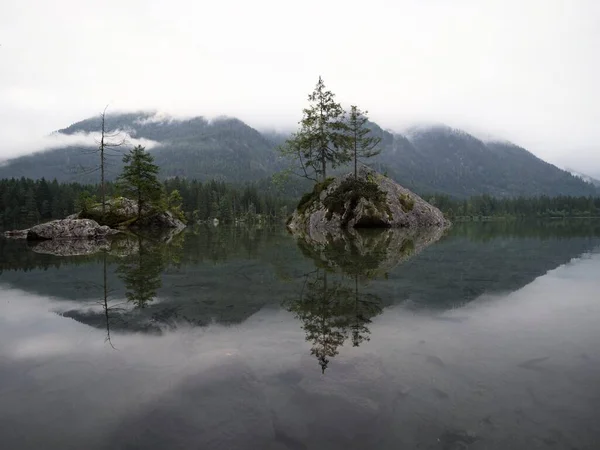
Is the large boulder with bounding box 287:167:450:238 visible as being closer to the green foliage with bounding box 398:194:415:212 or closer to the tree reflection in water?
the green foliage with bounding box 398:194:415:212

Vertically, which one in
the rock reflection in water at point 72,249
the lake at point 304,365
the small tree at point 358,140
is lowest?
the rock reflection in water at point 72,249

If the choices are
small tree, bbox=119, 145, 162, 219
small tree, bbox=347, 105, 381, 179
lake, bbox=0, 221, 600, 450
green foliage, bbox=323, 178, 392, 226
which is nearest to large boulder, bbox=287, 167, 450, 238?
green foliage, bbox=323, 178, 392, 226

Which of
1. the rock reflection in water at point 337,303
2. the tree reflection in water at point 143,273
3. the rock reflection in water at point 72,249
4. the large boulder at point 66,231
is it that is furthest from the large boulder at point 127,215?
the rock reflection in water at point 337,303

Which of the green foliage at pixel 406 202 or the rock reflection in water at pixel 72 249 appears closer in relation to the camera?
the rock reflection in water at pixel 72 249

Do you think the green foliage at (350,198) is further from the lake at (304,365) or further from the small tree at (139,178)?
the lake at (304,365)

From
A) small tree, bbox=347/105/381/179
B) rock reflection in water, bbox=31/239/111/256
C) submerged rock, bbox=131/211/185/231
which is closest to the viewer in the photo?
rock reflection in water, bbox=31/239/111/256

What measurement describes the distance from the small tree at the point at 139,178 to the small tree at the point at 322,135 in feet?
64.0

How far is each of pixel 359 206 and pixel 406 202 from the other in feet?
26.5

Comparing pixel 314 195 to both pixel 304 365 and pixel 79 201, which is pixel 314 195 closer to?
pixel 304 365

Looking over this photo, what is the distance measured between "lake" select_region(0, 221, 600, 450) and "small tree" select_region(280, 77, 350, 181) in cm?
3644

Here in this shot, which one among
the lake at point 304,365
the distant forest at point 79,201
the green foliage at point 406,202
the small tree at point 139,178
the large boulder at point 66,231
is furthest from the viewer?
the distant forest at point 79,201

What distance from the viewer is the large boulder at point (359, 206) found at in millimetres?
42281

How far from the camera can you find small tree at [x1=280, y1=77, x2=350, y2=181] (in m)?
46.2

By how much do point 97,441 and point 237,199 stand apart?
164731mm
